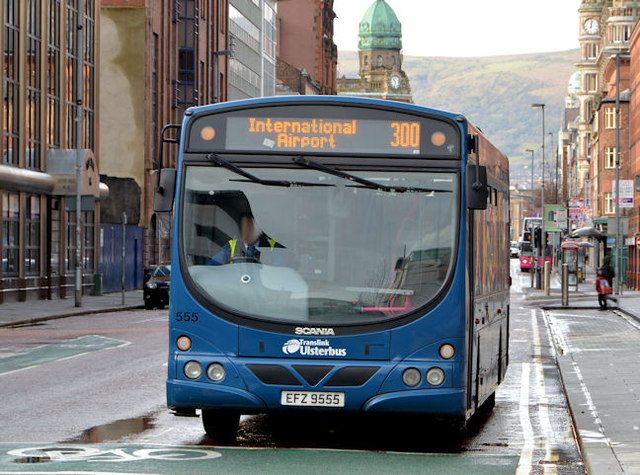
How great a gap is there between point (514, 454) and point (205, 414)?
2.68 meters

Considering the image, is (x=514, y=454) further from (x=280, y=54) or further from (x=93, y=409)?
(x=280, y=54)

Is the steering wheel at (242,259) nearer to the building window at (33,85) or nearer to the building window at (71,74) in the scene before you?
the building window at (33,85)

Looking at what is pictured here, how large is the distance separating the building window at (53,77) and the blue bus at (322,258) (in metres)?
39.1

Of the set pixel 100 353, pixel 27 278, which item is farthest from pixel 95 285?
pixel 100 353

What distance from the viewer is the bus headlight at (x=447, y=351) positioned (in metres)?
11.1

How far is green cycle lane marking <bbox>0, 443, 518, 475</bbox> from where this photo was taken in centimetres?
1005

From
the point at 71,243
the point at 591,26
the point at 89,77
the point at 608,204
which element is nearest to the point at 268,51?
the point at 608,204

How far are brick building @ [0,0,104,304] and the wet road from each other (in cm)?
2383

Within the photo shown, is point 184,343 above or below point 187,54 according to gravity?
below

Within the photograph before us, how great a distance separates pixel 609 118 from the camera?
10481 cm

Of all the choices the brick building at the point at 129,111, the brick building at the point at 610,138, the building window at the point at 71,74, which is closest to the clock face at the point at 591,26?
the brick building at the point at 610,138

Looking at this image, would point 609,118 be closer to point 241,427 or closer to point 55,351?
point 55,351

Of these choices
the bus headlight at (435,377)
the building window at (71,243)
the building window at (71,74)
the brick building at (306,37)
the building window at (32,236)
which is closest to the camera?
the bus headlight at (435,377)

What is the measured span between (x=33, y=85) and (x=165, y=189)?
37.4 m
